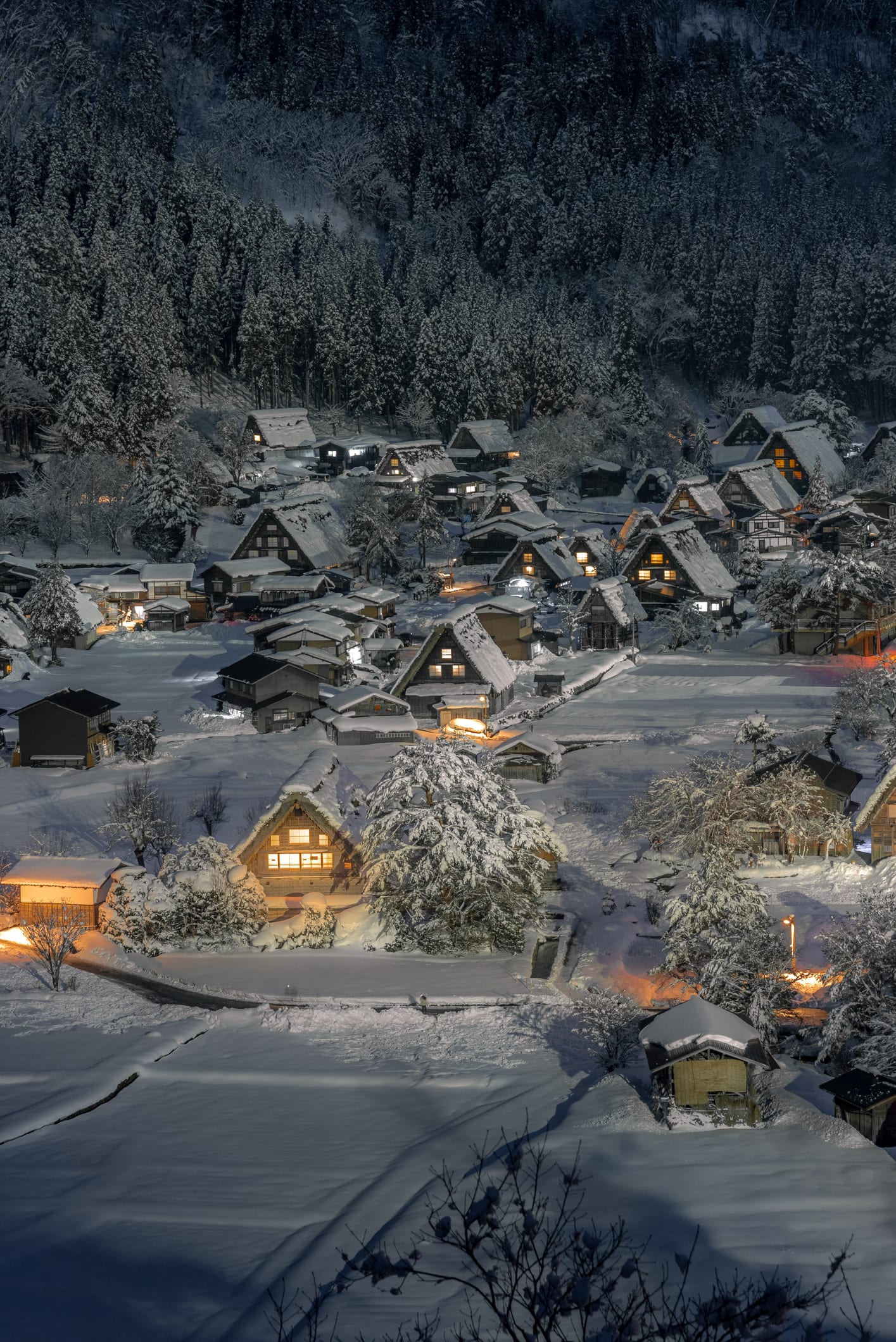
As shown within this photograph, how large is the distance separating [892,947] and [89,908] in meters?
18.1

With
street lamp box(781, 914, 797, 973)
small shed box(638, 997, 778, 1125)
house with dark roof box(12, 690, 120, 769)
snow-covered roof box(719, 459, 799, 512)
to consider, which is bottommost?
snow-covered roof box(719, 459, 799, 512)

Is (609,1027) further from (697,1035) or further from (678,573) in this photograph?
(678,573)

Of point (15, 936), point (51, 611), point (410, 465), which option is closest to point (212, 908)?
point (15, 936)

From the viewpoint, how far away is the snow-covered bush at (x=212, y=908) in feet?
102

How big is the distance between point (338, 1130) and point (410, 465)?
61.3 metres

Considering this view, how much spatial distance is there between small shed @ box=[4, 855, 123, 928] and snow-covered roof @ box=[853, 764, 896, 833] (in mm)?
18531

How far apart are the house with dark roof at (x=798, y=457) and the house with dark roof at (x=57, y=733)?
165ft

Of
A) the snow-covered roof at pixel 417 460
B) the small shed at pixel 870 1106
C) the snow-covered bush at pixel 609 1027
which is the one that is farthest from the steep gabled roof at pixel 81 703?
the snow-covered roof at pixel 417 460

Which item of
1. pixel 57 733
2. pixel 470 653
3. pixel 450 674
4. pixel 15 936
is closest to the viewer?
pixel 15 936

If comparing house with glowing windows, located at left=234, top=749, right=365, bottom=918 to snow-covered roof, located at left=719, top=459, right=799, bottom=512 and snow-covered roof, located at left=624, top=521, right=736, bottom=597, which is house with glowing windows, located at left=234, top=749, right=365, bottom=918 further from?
snow-covered roof, located at left=719, top=459, right=799, bottom=512

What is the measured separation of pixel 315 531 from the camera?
69.6 meters

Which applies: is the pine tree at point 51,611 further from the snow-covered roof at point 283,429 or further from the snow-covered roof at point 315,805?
the snow-covered roof at point 283,429

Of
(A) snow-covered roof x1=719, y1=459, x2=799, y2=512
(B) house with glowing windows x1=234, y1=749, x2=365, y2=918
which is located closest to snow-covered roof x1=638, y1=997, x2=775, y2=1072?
(B) house with glowing windows x1=234, y1=749, x2=365, y2=918

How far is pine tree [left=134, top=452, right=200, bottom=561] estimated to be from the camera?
70875mm
